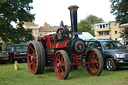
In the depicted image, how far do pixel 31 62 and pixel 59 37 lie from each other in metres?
1.98

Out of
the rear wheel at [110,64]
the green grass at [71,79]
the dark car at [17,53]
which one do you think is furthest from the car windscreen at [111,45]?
the dark car at [17,53]

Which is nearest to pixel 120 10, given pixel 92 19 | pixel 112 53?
pixel 112 53

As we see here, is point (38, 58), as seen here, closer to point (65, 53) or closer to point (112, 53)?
point (65, 53)

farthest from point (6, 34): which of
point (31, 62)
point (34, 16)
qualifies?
point (31, 62)

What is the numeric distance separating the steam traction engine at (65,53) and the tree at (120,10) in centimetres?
2063

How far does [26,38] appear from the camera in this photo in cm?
1888

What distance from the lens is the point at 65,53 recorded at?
7082 millimetres

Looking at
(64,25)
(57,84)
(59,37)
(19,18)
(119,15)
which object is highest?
(119,15)

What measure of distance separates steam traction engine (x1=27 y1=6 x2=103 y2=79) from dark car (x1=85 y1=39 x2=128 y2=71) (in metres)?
1.25

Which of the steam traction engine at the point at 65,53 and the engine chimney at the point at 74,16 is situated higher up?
the engine chimney at the point at 74,16

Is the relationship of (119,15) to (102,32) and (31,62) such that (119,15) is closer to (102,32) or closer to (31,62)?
(31,62)

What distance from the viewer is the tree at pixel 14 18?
1661 cm

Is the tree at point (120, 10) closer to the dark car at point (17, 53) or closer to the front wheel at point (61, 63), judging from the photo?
the dark car at point (17, 53)

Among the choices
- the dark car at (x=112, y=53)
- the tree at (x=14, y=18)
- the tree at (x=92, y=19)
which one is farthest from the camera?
the tree at (x=92, y=19)
